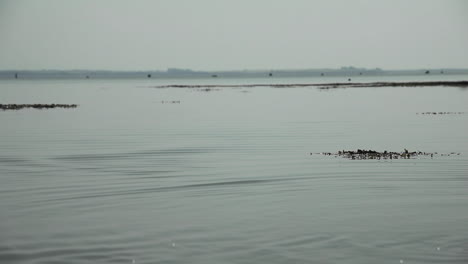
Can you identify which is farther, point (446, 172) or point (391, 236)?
point (446, 172)

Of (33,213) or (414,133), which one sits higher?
(414,133)

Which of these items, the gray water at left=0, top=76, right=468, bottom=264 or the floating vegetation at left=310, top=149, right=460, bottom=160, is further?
the floating vegetation at left=310, top=149, right=460, bottom=160

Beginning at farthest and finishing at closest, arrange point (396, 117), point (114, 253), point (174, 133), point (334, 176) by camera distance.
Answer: point (396, 117) < point (174, 133) < point (334, 176) < point (114, 253)

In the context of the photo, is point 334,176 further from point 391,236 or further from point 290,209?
point 391,236

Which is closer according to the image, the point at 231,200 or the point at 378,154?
the point at 231,200

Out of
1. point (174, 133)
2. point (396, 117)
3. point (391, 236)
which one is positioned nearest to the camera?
point (391, 236)

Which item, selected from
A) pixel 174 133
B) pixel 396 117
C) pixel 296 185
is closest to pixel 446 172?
pixel 296 185

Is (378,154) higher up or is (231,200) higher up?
(378,154)

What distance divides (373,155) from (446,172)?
5.21 meters

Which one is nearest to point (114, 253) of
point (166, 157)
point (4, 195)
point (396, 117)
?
point (4, 195)

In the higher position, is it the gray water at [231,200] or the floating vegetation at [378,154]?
the floating vegetation at [378,154]

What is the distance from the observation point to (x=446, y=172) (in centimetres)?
2394

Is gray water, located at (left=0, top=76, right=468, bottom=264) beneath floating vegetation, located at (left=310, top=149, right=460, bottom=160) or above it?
beneath

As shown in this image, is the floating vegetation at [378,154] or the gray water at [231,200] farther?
the floating vegetation at [378,154]
